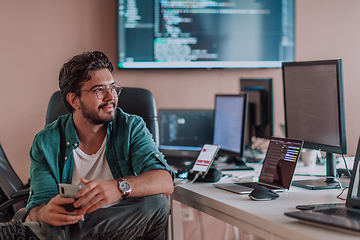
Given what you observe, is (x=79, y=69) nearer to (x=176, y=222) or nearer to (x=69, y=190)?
(x=69, y=190)

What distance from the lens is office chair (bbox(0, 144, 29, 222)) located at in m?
1.77

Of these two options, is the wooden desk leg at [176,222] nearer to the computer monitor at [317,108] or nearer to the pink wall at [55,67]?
the computer monitor at [317,108]

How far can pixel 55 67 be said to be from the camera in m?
2.72

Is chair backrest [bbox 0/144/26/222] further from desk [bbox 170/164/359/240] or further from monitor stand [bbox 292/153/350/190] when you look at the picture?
monitor stand [bbox 292/153/350/190]

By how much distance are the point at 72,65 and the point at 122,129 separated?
33 cm

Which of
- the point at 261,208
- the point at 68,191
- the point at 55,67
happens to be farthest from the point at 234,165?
the point at 55,67

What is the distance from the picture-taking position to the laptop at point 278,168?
1457 mm

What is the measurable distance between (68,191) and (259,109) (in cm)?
151

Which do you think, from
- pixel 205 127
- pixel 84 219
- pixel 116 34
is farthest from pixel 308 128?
pixel 116 34

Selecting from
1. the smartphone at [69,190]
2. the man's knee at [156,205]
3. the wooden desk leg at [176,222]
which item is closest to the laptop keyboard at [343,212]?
the man's knee at [156,205]

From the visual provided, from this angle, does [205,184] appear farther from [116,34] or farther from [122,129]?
[116,34]

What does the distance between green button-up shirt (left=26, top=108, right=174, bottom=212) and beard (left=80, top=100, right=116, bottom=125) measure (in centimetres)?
4

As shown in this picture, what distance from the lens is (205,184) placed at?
1627 mm

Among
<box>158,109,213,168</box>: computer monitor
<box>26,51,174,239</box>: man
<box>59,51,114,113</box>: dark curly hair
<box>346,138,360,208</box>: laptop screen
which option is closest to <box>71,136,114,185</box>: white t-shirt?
<box>26,51,174,239</box>: man
